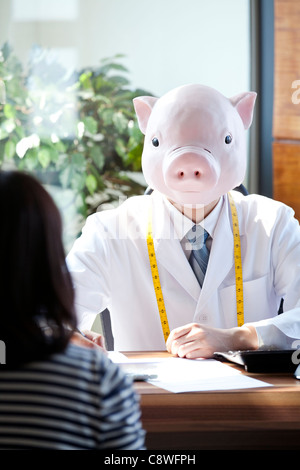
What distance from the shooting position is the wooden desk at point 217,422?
1.37m

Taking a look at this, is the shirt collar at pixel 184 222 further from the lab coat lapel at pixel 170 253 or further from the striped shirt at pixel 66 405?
the striped shirt at pixel 66 405

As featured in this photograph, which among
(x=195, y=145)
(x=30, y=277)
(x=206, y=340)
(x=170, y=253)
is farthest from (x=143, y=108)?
(x=30, y=277)

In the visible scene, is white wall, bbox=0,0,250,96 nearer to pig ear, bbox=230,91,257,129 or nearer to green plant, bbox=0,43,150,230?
green plant, bbox=0,43,150,230

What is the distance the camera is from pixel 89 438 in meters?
0.96

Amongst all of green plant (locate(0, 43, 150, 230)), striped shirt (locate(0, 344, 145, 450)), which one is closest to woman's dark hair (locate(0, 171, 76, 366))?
striped shirt (locate(0, 344, 145, 450))

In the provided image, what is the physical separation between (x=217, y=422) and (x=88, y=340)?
49cm

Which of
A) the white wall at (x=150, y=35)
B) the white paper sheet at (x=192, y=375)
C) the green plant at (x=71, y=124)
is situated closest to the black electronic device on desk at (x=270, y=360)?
the white paper sheet at (x=192, y=375)

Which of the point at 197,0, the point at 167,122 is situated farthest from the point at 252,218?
the point at 197,0

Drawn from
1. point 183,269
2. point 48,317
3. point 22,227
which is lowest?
point 183,269

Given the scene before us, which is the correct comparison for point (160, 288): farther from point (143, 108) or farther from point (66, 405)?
point (66, 405)

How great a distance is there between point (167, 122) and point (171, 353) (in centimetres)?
63

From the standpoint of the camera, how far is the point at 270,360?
1639 mm

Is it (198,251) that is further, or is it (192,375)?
(198,251)
